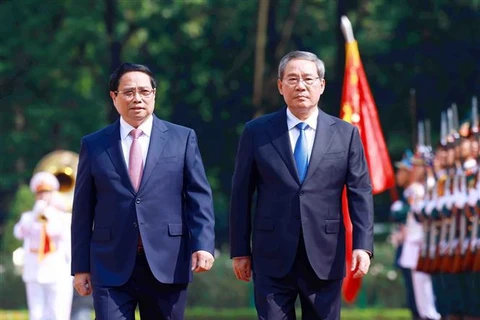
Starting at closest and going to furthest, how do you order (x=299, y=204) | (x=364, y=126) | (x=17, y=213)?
(x=299, y=204) < (x=364, y=126) < (x=17, y=213)

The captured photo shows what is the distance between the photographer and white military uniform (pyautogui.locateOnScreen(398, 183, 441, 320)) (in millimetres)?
19609

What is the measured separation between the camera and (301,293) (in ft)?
32.0

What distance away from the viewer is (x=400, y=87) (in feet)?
121

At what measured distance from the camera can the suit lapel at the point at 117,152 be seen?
988 centimetres

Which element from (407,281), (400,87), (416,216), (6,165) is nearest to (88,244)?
(416,216)

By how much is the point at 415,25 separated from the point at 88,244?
27.9 metres

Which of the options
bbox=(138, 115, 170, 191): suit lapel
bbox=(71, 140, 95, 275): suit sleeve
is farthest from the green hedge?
bbox=(71, 140, 95, 275): suit sleeve

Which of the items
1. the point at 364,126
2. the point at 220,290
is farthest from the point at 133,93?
the point at 220,290

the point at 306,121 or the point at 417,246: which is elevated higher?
the point at 306,121

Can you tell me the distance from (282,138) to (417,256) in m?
10.4

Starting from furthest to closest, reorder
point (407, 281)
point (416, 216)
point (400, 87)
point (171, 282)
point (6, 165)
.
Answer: point (6, 165)
point (400, 87)
point (407, 281)
point (416, 216)
point (171, 282)

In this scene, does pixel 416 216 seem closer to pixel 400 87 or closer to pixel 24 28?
pixel 400 87

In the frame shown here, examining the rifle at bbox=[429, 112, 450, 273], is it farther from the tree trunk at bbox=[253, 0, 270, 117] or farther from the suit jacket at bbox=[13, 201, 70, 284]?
the tree trunk at bbox=[253, 0, 270, 117]

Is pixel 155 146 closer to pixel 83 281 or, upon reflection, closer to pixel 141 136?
pixel 141 136
